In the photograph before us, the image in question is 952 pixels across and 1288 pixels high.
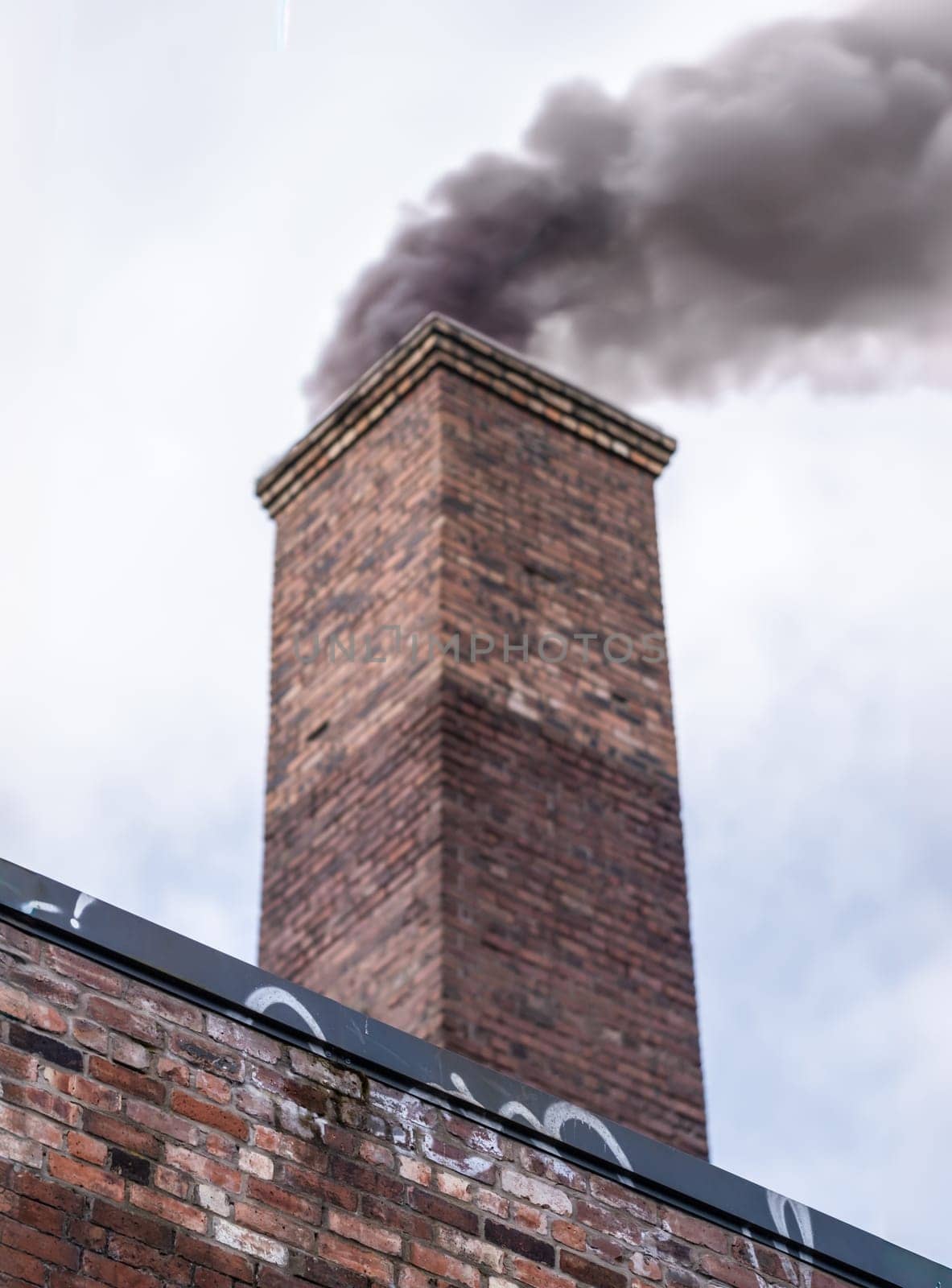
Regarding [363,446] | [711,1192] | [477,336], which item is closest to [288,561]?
[363,446]

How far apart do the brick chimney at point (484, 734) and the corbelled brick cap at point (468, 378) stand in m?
0.01

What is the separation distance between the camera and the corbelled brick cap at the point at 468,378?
10.1m

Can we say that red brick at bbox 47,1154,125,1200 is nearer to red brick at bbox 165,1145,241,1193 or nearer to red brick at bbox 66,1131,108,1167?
red brick at bbox 66,1131,108,1167

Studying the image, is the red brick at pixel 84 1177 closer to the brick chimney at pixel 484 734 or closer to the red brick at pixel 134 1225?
the red brick at pixel 134 1225

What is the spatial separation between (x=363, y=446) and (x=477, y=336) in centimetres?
68

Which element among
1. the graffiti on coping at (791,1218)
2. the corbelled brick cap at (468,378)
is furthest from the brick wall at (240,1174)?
the corbelled brick cap at (468,378)

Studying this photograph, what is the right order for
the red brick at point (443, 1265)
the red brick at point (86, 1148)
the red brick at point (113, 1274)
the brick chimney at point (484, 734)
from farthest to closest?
the brick chimney at point (484, 734)
the red brick at point (443, 1265)
the red brick at point (86, 1148)
the red brick at point (113, 1274)

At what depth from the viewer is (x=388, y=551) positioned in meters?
9.65

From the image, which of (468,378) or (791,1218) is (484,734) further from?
(791,1218)

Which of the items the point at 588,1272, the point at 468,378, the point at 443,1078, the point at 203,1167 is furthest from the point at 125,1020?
the point at 468,378

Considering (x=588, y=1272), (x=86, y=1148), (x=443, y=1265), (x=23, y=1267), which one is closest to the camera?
(x=23, y=1267)

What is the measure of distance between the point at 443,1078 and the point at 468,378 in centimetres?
550

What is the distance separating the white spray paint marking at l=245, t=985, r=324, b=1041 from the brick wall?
2.1 inches

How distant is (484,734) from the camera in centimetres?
899
